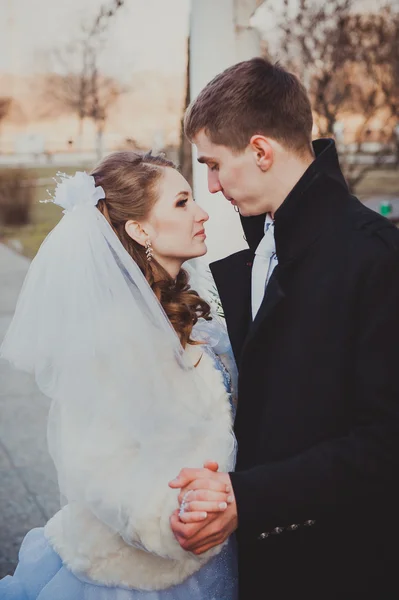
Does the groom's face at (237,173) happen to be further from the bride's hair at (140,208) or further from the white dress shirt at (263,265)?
the bride's hair at (140,208)

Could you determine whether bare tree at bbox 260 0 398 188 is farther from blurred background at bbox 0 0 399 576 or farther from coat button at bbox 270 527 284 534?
coat button at bbox 270 527 284 534

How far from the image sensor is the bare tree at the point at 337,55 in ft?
32.1

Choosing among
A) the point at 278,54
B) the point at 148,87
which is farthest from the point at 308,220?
the point at 148,87

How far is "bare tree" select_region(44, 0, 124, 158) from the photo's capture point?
12.3 m

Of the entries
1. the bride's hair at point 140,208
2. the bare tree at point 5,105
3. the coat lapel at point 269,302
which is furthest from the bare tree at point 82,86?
the coat lapel at point 269,302

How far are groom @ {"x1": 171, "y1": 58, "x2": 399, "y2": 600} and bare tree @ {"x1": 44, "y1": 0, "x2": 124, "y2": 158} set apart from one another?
1080 cm

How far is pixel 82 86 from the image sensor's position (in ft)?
43.3

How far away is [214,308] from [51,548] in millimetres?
1102

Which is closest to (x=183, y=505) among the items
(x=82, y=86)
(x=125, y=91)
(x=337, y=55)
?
(x=337, y=55)

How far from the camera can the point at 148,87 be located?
1284 cm

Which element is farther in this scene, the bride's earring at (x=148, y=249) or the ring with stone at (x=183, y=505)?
the bride's earring at (x=148, y=249)

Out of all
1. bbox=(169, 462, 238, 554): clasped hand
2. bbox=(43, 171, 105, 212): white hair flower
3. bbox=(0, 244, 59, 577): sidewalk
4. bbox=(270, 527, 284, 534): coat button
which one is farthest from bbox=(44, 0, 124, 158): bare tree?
bbox=(270, 527, 284, 534): coat button

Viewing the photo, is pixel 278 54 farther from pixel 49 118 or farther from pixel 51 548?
pixel 51 548

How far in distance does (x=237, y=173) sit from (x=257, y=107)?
185mm
